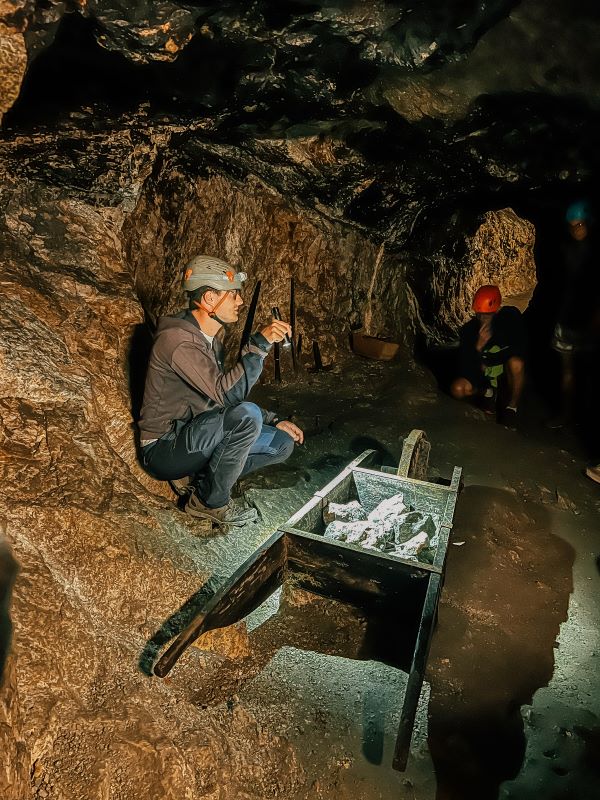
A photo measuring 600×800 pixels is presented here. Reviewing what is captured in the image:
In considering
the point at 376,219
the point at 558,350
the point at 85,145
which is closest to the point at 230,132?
the point at 85,145

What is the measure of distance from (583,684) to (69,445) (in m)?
3.47

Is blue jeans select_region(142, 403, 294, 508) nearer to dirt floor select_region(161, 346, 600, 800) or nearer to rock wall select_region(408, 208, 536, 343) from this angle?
dirt floor select_region(161, 346, 600, 800)

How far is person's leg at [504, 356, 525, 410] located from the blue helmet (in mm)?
1956

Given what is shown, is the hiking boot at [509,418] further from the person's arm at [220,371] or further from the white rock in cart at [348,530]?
the person's arm at [220,371]

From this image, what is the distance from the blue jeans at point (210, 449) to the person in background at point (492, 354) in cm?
445

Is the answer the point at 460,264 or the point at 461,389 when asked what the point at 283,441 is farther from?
the point at 460,264

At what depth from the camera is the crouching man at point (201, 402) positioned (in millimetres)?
3260

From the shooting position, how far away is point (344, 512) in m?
3.49

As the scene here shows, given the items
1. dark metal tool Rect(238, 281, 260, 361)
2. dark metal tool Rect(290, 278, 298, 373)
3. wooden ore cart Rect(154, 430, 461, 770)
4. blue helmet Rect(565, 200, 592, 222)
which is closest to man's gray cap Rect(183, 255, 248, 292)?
wooden ore cart Rect(154, 430, 461, 770)

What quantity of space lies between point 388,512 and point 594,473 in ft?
10.8

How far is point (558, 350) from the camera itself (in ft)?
21.9

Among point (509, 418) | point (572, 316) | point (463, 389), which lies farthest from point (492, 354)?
point (572, 316)

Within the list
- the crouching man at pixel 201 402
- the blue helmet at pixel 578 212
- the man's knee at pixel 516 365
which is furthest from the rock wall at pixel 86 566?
the blue helmet at pixel 578 212

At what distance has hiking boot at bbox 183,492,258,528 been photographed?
11.3 feet
